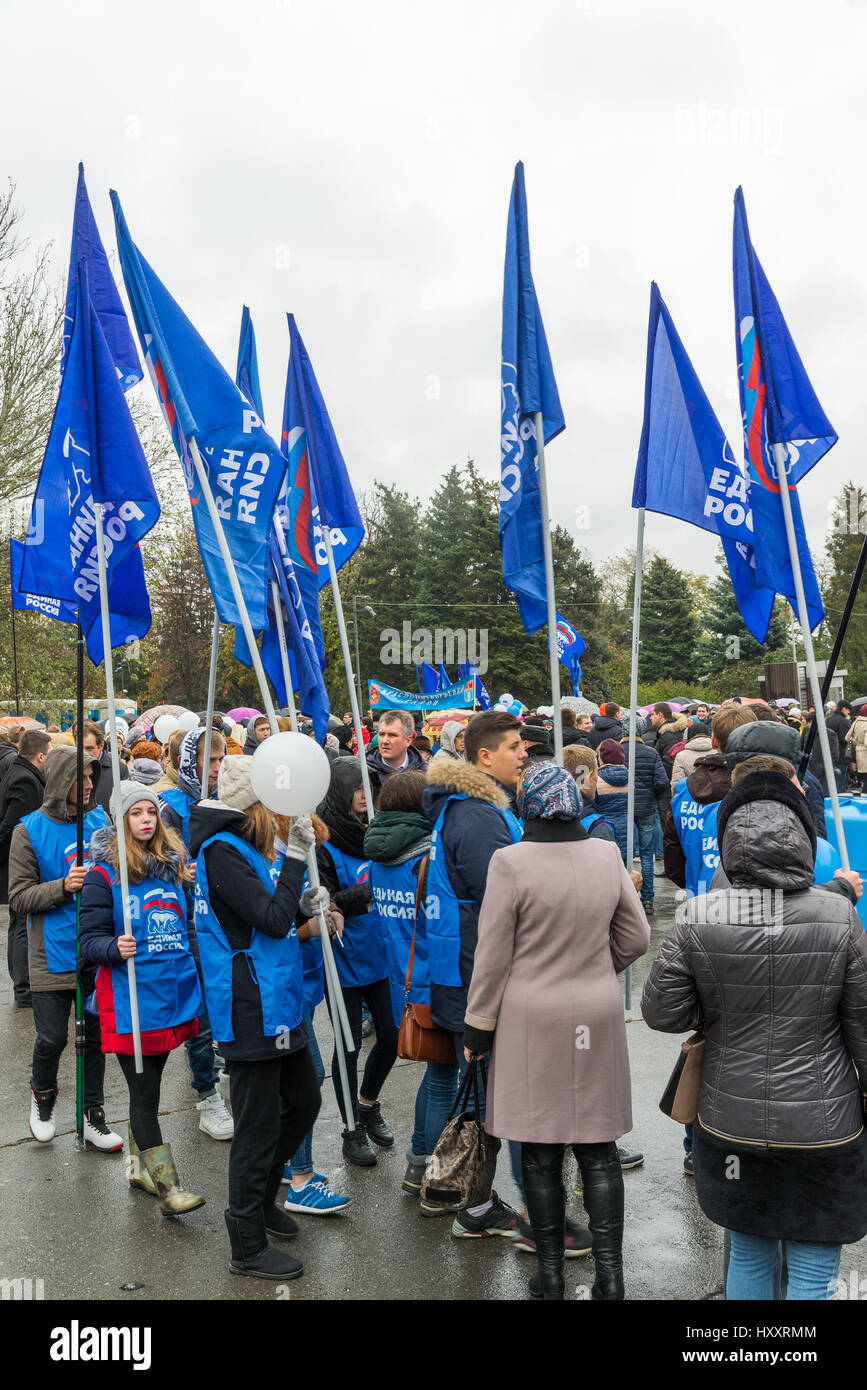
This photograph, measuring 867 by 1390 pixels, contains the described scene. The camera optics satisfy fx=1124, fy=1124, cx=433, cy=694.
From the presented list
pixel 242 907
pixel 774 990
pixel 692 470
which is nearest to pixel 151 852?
pixel 242 907

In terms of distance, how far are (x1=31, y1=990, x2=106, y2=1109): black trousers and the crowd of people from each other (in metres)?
0.01

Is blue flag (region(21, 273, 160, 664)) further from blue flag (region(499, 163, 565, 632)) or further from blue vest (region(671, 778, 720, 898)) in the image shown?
blue vest (region(671, 778, 720, 898))

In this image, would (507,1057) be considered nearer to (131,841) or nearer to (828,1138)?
(828,1138)

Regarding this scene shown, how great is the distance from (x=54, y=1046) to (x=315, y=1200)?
1.64 m

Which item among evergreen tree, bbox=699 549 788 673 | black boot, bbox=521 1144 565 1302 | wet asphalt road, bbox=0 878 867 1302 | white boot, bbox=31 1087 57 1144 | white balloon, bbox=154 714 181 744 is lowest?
wet asphalt road, bbox=0 878 867 1302

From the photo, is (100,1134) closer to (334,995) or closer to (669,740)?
(334,995)

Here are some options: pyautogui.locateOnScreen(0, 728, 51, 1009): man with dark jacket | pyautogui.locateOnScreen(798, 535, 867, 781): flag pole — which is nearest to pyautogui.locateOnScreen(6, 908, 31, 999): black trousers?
pyautogui.locateOnScreen(0, 728, 51, 1009): man with dark jacket

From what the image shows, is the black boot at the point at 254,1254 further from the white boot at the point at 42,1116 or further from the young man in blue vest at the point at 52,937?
the white boot at the point at 42,1116

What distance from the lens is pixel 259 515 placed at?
5.27m

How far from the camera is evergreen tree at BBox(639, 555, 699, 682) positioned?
178 feet

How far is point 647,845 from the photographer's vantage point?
11.2 metres

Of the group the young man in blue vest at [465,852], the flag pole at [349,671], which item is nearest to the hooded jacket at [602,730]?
the flag pole at [349,671]

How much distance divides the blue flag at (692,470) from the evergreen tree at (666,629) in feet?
160
